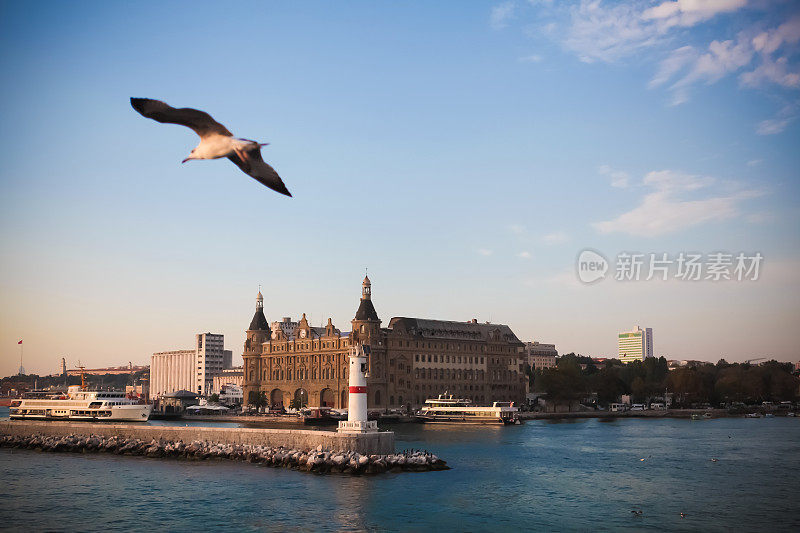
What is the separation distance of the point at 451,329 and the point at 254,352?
4073 cm

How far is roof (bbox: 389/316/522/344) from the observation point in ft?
438

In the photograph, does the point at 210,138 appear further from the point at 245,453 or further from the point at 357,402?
the point at 245,453

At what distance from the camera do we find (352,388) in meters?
54.6

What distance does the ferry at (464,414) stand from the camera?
111000 millimetres

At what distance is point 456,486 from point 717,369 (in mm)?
159723

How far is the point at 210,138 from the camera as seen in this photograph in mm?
12305

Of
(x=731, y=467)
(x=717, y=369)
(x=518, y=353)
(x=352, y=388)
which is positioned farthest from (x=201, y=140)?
(x=717, y=369)

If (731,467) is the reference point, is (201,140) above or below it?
above

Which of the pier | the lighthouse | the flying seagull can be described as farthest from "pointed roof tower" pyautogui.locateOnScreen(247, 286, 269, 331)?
the flying seagull

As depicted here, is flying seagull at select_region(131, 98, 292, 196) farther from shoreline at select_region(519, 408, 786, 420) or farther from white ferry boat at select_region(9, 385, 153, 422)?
shoreline at select_region(519, 408, 786, 420)

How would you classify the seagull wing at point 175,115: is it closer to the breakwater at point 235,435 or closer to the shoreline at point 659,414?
the breakwater at point 235,435

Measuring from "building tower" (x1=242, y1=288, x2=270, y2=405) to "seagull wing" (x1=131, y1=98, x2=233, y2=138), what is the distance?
5492 inches

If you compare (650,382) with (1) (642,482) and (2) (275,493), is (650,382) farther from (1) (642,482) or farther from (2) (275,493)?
(2) (275,493)

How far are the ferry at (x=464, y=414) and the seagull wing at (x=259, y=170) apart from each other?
338ft
